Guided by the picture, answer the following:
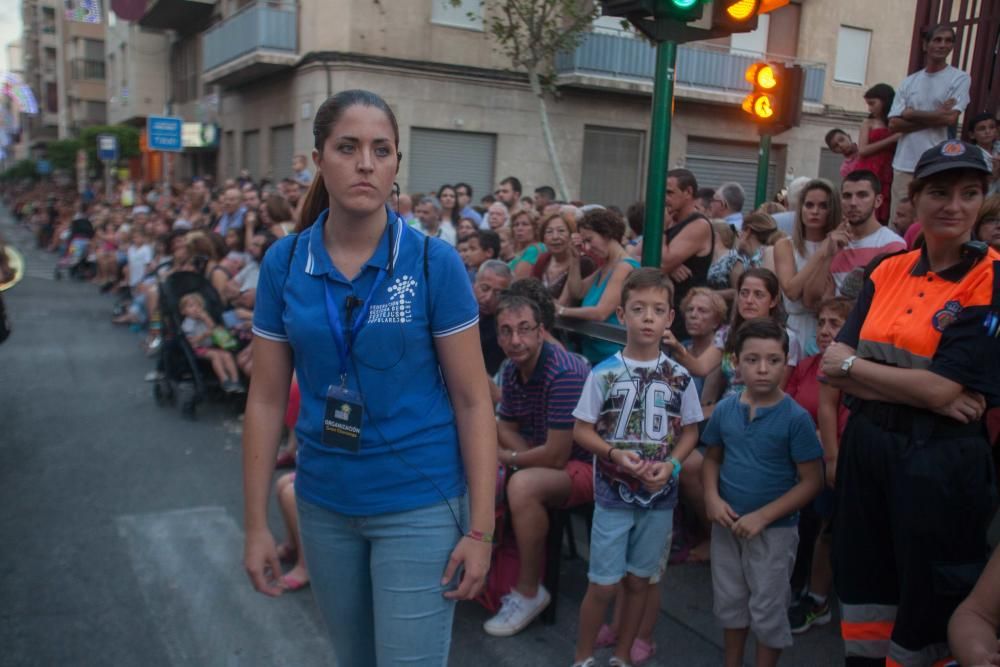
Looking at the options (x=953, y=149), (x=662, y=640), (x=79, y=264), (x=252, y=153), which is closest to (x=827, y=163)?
(x=252, y=153)

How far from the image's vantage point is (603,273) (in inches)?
223

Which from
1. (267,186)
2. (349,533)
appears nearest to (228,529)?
(349,533)

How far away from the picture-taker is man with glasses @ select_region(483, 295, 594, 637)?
4.09m

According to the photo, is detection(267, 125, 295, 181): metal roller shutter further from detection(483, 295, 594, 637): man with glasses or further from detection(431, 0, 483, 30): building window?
detection(483, 295, 594, 637): man with glasses

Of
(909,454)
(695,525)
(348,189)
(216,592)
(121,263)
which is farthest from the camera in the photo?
(121,263)

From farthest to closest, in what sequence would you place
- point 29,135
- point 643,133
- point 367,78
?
point 29,135
point 643,133
point 367,78

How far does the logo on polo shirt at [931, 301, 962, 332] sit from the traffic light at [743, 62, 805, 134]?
5.55 metres

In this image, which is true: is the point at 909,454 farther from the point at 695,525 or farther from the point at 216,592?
the point at 216,592

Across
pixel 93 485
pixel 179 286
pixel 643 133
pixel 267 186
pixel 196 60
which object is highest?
pixel 196 60

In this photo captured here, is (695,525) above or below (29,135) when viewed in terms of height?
below

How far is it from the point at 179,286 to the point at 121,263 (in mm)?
9652

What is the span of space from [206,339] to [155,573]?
3965mm

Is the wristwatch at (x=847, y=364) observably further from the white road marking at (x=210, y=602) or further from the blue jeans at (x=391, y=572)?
the white road marking at (x=210, y=602)

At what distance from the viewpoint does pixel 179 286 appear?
8469mm
